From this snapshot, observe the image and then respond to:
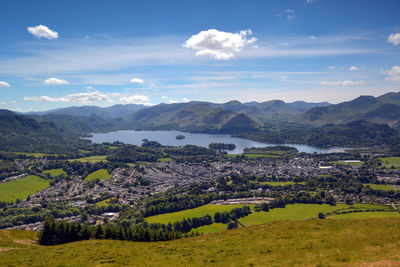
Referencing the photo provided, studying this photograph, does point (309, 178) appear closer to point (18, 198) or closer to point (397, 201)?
point (397, 201)

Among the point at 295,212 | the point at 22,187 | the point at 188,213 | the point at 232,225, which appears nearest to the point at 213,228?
the point at 232,225

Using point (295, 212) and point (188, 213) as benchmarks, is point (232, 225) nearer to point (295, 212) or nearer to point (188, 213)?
point (188, 213)

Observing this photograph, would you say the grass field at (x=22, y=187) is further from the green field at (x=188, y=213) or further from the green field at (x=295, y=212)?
the green field at (x=295, y=212)

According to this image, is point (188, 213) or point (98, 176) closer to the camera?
point (188, 213)

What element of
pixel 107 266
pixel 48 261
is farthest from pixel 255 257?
pixel 48 261

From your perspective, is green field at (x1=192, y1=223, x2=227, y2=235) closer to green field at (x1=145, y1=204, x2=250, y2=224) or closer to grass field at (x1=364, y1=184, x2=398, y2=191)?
green field at (x1=145, y1=204, x2=250, y2=224)

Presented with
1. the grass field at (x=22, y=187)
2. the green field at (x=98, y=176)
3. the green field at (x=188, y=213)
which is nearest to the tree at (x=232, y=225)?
the green field at (x=188, y=213)
